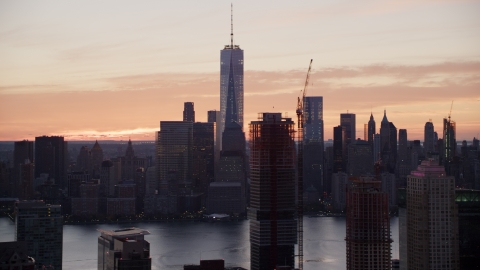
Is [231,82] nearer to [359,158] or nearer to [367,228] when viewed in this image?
[359,158]

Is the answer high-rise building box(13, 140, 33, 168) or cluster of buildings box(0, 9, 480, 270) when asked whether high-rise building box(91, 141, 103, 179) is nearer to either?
cluster of buildings box(0, 9, 480, 270)

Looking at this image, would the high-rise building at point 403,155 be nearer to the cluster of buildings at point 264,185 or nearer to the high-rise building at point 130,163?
the cluster of buildings at point 264,185

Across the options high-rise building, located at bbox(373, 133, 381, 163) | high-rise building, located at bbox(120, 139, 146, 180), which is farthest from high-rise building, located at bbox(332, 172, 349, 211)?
high-rise building, located at bbox(120, 139, 146, 180)

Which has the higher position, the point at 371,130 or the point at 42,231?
the point at 371,130

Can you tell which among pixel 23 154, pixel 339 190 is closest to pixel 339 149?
pixel 339 190

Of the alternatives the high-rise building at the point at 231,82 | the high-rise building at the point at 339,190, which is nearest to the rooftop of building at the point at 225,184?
the high-rise building at the point at 339,190

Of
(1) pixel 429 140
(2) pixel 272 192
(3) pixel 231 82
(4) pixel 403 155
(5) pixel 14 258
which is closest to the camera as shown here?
(5) pixel 14 258
